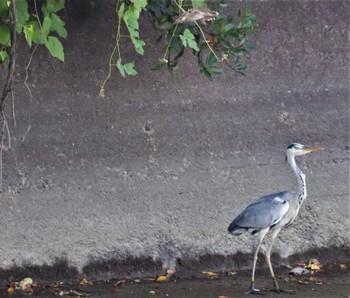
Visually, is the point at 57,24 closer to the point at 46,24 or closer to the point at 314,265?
the point at 46,24

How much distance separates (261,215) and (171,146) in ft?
2.77

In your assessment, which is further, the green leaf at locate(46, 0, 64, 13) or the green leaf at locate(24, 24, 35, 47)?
the green leaf at locate(46, 0, 64, 13)

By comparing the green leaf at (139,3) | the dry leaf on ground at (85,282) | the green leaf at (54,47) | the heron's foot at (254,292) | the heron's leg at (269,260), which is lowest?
the dry leaf on ground at (85,282)

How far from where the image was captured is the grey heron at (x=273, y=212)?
6227 millimetres

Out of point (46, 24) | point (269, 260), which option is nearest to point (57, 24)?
point (46, 24)

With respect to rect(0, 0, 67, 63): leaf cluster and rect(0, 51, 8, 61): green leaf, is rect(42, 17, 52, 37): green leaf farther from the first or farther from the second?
rect(0, 51, 8, 61): green leaf

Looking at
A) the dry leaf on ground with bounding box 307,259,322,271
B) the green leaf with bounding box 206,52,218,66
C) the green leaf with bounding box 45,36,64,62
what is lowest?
the dry leaf on ground with bounding box 307,259,322,271

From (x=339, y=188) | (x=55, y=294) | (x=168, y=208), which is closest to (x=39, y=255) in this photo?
(x=55, y=294)

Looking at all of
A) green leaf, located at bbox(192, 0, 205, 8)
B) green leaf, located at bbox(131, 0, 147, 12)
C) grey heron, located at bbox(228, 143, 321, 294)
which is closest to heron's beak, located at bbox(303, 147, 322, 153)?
grey heron, located at bbox(228, 143, 321, 294)

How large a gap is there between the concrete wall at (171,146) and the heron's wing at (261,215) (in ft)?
1.15

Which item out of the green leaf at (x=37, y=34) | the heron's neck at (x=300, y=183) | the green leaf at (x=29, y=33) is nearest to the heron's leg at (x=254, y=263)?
the heron's neck at (x=300, y=183)

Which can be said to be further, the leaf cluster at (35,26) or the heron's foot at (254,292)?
the heron's foot at (254,292)

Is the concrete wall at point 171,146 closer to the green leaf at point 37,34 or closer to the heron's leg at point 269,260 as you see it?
the heron's leg at point 269,260

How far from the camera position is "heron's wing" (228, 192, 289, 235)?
6.22 m
